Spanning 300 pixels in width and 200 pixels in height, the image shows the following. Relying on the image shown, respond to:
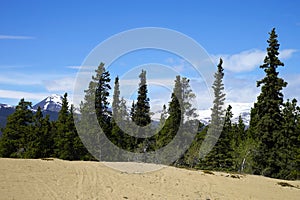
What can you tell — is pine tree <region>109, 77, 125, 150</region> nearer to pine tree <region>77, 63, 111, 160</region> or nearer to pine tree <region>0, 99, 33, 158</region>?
pine tree <region>77, 63, 111, 160</region>

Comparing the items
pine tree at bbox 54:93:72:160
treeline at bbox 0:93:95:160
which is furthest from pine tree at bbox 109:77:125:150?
pine tree at bbox 54:93:72:160

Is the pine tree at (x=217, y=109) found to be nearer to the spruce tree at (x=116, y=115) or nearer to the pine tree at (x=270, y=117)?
the pine tree at (x=270, y=117)

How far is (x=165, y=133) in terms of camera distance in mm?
50000

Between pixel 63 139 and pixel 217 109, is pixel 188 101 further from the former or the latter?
pixel 63 139

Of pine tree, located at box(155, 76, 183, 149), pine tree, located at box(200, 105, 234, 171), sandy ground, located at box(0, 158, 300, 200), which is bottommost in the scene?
sandy ground, located at box(0, 158, 300, 200)

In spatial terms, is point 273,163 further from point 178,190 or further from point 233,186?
point 178,190

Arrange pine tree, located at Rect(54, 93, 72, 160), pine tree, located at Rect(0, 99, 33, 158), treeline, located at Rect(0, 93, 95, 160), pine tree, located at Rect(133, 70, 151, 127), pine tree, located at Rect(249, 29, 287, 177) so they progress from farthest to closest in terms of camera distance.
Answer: pine tree, located at Rect(133, 70, 151, 127) → pine tree, located at Rect(54, 93, 72, 160) → treeline, located at Rect(0, 93, 95, 160) → pine tree, located at Rect(0, 99, 33, 158) → pine tree, located at Rect(249, 29, 287, 177)

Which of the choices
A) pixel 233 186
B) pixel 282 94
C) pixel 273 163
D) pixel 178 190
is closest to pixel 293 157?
pixel 273 163

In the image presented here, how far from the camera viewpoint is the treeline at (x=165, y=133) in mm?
41812

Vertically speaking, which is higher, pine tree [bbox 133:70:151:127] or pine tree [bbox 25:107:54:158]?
pine tree [bbox 133:70:151:127]

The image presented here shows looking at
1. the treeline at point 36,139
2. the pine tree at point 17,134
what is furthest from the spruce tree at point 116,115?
the pine tree at point 17,134

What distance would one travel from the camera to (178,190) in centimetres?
2348

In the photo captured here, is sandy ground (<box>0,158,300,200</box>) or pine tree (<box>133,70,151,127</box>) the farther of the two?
pine tree (<box>133,70,151,127</box>)

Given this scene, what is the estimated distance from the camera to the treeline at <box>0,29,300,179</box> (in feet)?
137
